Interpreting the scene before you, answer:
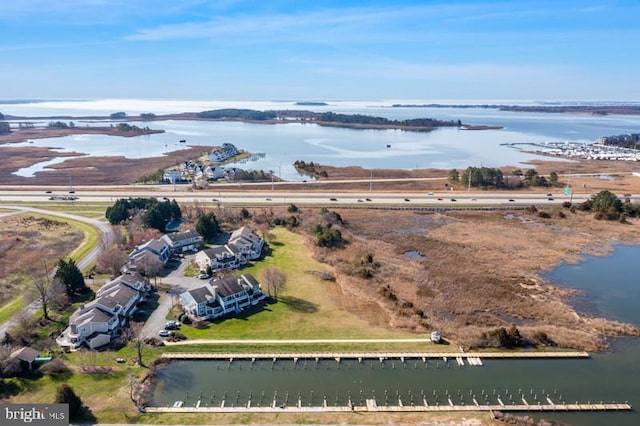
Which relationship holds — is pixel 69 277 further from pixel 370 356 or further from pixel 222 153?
pixel 222 153

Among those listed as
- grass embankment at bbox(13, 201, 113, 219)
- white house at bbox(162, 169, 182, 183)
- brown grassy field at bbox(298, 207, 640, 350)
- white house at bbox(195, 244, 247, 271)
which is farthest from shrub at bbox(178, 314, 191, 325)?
white house at bbox(162, 169, 182, 183)

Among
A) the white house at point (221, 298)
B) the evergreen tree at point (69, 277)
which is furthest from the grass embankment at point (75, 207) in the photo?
the white house at point (221, 298)

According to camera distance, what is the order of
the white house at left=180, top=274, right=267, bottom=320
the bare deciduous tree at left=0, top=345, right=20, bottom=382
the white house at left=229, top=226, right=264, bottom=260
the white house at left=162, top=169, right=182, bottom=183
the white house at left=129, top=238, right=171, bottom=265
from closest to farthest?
the bare deciduous tree at left=0, top=345, right=20, bottom=382
the white house at left=180, top=274, right=267, bottom=320
the white house at left=129, top=238, right=171, bottom=265
the white house at left=229, top=226, right=264, bottom=260
the white house at left=162, top=169, right=182, bottom=183

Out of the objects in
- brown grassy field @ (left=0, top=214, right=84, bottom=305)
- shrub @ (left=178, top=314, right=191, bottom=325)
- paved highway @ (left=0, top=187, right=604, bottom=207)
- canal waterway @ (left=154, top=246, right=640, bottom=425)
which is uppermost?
paved highway @ (left=0, top=187, right=604, bottom=207)

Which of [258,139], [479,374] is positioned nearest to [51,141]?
[258,139]

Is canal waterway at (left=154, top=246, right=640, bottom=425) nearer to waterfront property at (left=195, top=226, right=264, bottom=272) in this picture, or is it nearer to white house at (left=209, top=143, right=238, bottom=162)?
waterfront property at (left=195, top=226, right=264, bottom=272)

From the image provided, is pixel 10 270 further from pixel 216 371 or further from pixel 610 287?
pixel 610 287

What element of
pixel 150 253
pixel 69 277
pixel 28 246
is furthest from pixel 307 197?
pixel 69 277

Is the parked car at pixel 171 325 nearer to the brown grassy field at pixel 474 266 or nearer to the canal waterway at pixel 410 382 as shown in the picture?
the canal waterway at pixel 410 382
